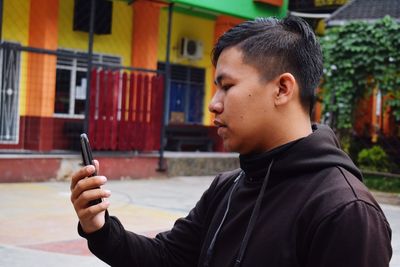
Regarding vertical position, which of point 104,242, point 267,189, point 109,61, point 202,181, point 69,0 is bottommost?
point 202,181

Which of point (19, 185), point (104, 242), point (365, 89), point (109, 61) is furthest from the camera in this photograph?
point (109, 61)

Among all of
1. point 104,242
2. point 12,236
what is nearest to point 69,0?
point 12,236

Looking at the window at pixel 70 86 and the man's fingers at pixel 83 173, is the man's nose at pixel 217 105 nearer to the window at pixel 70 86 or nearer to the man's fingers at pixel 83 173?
the man's fingers at pixel 83 173

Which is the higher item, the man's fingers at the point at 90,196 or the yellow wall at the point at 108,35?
the yellow wall at the point at 108,35

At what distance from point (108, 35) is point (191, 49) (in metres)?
2.81

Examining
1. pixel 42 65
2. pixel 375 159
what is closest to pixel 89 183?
pixel 42 65

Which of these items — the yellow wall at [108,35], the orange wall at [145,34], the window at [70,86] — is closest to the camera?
the window at [70,86]

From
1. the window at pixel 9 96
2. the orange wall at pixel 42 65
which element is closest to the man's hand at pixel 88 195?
the window at pixel 9 96

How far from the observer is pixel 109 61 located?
49.3 feet

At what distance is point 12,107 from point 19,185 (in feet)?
6.89

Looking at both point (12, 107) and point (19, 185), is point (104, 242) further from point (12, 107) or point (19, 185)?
point (12, 107)

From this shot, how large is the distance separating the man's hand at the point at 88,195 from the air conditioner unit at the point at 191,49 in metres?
15.2

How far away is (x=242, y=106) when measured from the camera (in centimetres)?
164

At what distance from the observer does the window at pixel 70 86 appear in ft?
44.4
